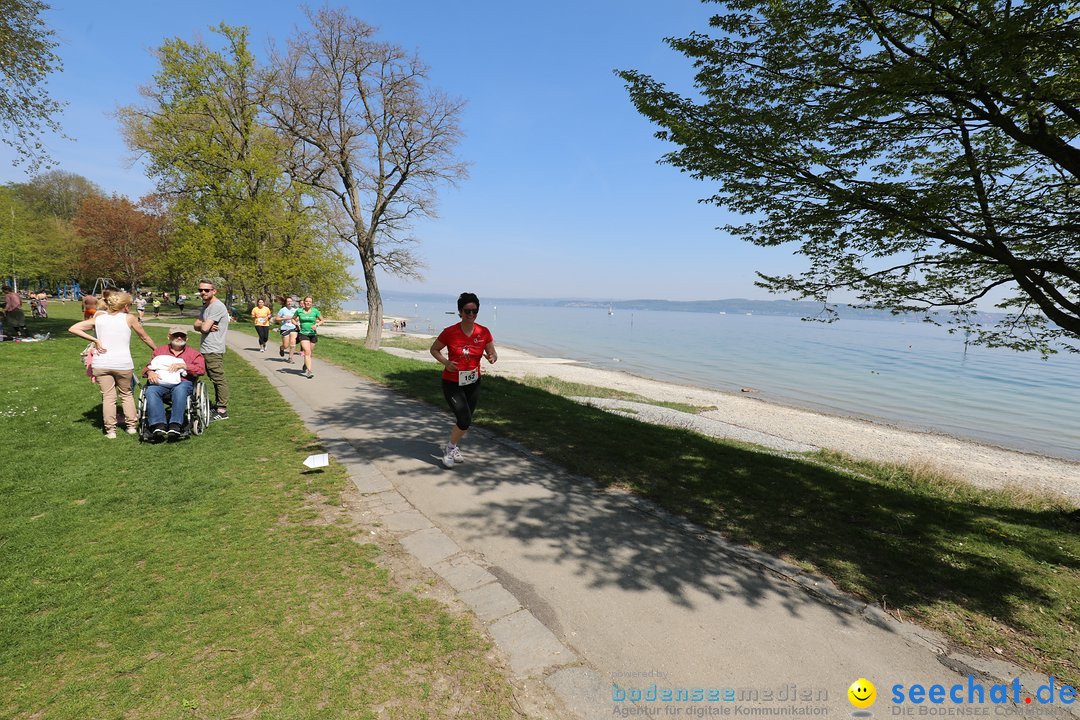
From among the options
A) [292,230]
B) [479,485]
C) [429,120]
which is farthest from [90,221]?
[479,485]

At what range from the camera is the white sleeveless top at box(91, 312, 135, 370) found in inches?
235

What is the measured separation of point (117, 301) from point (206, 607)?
17.4ft

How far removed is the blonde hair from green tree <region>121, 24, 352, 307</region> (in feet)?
62.5

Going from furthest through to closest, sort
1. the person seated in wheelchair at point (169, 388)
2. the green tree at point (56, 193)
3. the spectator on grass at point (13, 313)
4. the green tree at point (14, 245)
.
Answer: the green tree at point (56, 193), the green tree at point (14, 245), the spectator on grass at point (13, 313), the person seated in wheelchair at point (169, 388)

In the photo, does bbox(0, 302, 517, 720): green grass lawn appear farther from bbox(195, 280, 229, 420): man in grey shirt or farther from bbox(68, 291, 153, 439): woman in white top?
bbox(195, 280, 229, 420): man in grey shirt

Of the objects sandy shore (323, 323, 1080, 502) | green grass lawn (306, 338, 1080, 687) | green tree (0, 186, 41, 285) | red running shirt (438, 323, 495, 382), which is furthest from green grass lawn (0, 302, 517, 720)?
green tree (0, 186, 41, 285)

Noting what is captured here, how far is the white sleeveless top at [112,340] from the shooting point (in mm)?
5969

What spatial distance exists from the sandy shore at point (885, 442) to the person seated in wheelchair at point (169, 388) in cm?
1388

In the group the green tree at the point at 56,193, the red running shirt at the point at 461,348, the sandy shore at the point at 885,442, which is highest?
the green tree at the point at 56,193

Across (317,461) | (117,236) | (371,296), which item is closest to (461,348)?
(317,461)

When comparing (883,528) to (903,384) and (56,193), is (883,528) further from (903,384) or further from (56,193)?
(56,193)

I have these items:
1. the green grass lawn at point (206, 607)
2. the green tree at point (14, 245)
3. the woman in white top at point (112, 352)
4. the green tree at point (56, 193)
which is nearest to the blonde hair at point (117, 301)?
the woman in white top at point (112, 352)

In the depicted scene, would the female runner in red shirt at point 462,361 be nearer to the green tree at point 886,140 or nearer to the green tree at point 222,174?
the green tree at point 886,140

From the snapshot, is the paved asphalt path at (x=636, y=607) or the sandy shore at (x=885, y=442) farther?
the sandy shore at (x=885, y=442)
